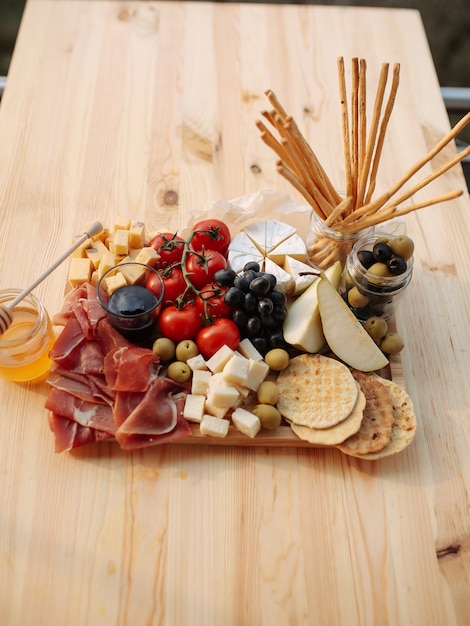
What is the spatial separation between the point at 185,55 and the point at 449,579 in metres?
1.68

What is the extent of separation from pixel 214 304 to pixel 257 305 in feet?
0.31

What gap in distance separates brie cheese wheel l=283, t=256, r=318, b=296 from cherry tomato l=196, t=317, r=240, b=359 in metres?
0.20

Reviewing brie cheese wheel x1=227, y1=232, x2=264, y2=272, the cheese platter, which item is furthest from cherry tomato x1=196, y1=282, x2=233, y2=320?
brie cheese wheel x1=227, y1=232, x2=264, y2=272

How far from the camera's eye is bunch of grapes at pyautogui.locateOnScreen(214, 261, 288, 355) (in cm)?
123

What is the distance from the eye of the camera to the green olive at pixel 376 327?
1.28 m

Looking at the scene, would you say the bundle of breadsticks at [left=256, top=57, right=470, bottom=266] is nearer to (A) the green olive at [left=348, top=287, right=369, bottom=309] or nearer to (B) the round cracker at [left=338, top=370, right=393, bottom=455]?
(A) the green olive at [left=348, top=287, right=369, bottom=309]

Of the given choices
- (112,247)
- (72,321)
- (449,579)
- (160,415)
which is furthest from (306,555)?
(112,247)

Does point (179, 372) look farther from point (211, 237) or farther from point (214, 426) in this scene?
point (211, 237)

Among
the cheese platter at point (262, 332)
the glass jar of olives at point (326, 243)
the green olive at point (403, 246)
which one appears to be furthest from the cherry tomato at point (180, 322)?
the green olive at point (403, 246)

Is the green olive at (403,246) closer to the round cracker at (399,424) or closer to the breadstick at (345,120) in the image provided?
the breadstick at (345,120)

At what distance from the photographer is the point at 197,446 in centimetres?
120

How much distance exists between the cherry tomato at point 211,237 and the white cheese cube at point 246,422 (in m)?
0.42

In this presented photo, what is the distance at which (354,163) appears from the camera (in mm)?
1230

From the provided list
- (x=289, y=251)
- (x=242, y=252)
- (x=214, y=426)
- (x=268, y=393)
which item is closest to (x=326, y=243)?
(x=289, y=251)
